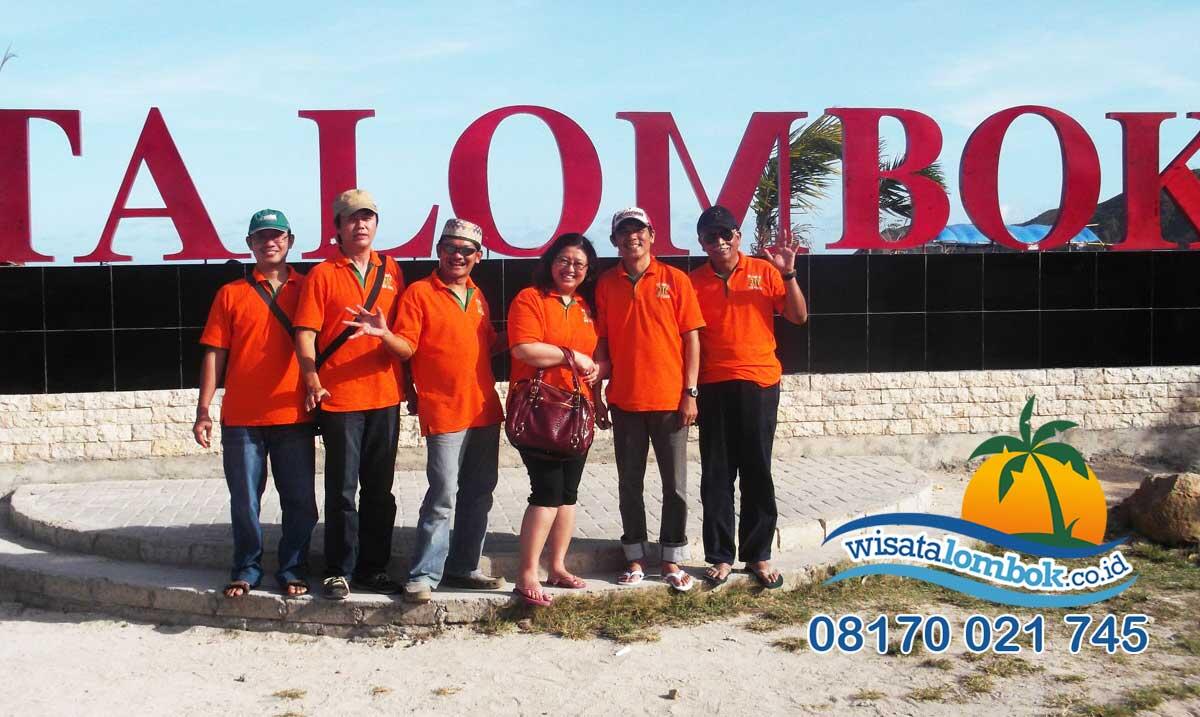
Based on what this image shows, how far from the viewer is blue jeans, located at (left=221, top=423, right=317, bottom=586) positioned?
17.0 feet

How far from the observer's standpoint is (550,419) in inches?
192

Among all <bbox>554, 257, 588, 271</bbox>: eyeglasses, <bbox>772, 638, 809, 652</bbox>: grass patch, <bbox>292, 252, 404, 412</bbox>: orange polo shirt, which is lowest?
<bbox>772, 638, 809, 652</bbox>: grass patch

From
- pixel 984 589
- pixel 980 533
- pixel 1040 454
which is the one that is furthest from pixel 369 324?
pixel 1040 454

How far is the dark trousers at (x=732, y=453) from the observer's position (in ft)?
17.7

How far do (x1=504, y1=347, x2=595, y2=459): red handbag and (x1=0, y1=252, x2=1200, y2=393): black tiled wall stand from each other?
421cm

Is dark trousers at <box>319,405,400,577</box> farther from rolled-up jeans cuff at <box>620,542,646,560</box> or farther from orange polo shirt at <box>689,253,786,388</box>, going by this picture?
orange polo shirt at <box>689,253,786,388</box>

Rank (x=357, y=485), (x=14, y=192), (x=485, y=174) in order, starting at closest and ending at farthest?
(x=357, y=485) < (x=14, y=192) < (x=485, y=174)

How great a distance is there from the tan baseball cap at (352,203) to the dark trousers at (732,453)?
1.85 meters

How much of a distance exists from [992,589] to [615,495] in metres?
2.77

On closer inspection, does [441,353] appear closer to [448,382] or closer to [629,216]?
[448,382]

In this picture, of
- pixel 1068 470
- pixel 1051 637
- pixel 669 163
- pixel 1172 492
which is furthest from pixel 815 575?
pixel 669 163

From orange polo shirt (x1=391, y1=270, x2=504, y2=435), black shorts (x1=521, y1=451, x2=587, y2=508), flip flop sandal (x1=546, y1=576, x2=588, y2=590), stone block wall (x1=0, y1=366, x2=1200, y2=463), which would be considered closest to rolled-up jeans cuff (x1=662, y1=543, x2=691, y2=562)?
flip flop sandal (x1=546, y1=576, x2=588, y2=590)

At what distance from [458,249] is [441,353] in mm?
486

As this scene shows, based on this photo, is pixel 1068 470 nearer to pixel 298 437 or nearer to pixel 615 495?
pixel 615 495
